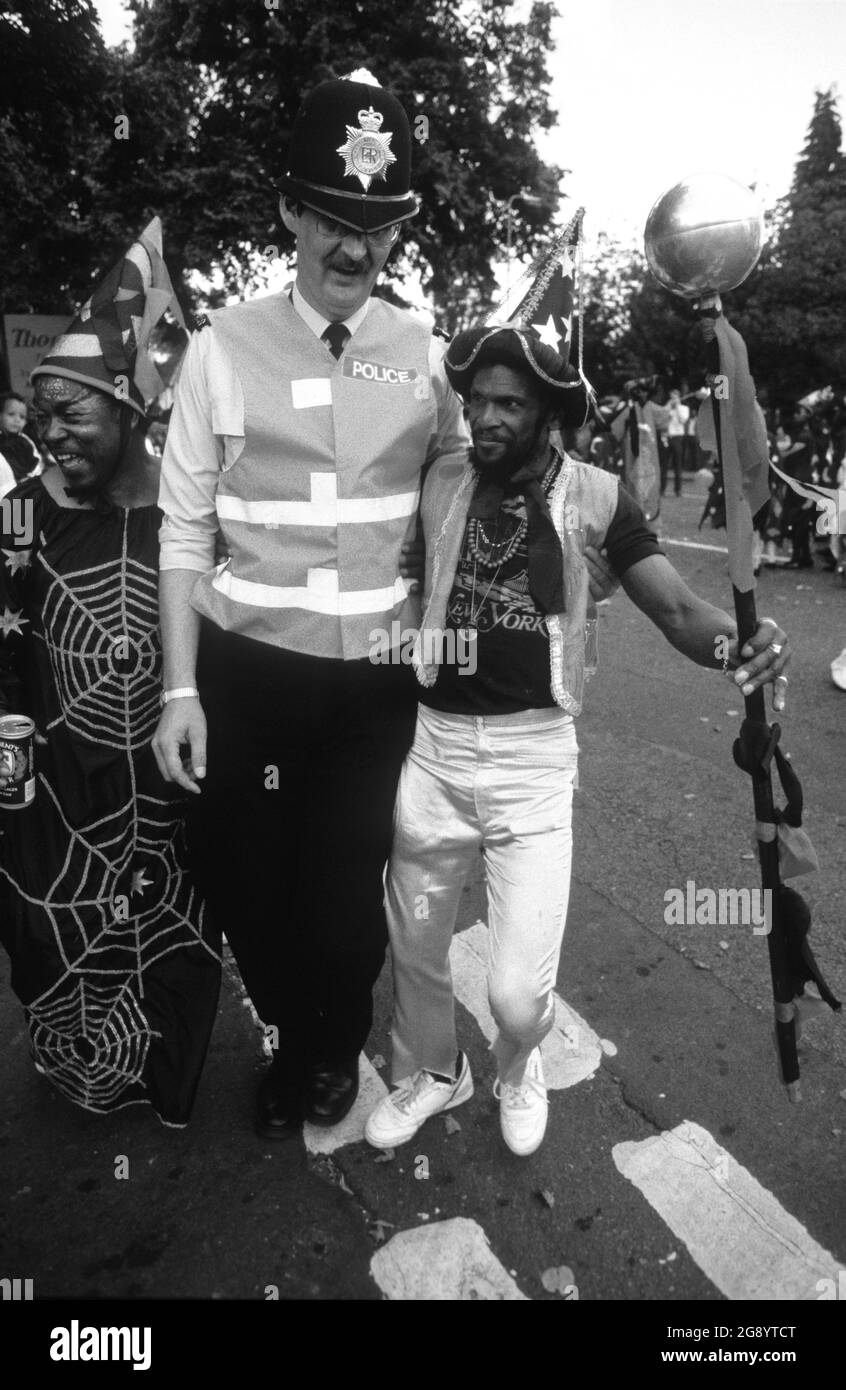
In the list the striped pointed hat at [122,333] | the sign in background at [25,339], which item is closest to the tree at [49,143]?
the sign in background at [25,339]

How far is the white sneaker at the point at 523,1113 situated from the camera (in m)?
2.48

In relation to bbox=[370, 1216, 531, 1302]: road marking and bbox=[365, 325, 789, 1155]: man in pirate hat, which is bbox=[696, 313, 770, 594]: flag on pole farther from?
bbox=[370, 1216, 531, 1302]: road marking

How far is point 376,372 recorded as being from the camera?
2262 millimetres

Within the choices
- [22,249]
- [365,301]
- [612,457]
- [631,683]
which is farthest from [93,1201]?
[612,457]

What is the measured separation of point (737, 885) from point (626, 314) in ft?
105

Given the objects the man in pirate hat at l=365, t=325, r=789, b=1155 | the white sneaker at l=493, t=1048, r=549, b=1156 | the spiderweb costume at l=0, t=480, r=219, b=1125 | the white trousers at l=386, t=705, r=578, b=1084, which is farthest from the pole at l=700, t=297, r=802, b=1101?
the spiderweb costume at l=0, t=480, r=219, b=1125

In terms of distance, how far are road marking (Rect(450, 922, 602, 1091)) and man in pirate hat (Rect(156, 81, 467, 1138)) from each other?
0.79m

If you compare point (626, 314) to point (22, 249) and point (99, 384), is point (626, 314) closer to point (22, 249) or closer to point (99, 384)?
point (22, 249)

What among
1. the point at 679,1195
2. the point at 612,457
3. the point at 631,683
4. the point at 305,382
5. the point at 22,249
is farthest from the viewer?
the point at 612,457

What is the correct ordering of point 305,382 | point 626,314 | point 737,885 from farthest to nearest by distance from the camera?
1. point 626,314
2. point 737,885
3. point 305,382

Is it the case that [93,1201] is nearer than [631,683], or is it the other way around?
[93,1201]

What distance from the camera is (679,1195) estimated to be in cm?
236

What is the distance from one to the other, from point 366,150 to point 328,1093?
2338mm

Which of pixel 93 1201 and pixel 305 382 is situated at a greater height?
pixel 305 382
